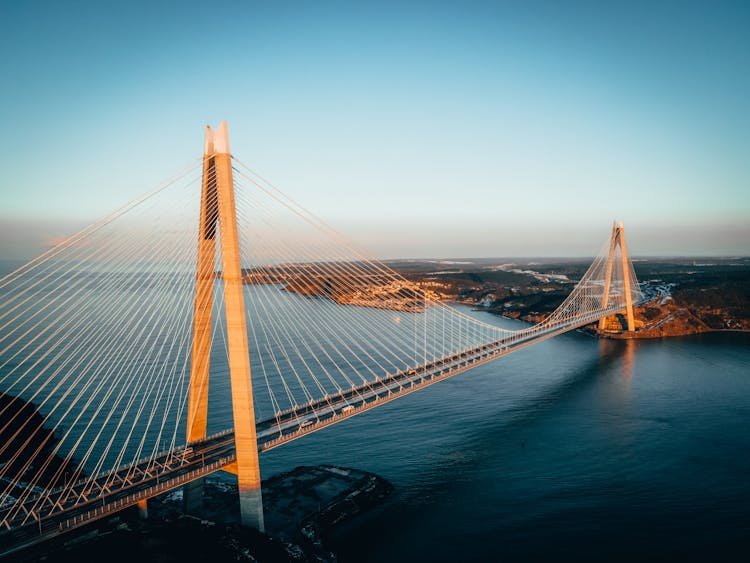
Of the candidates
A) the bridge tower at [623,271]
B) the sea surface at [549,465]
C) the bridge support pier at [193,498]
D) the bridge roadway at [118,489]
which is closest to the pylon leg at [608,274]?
the bridge tower at [623,271]

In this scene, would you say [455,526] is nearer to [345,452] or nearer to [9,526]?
[345,452]

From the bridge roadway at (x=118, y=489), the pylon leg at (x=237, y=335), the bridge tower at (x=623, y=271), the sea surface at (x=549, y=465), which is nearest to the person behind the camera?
the bridge roadway at (x=118, y=489)

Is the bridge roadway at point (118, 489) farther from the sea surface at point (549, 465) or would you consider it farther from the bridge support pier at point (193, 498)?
the sea surface at point (549, 465)

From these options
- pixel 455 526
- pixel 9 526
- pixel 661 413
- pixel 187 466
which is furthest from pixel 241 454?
pixel 661 413

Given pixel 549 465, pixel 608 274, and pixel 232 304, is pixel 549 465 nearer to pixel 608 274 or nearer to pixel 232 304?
pixel 232 304

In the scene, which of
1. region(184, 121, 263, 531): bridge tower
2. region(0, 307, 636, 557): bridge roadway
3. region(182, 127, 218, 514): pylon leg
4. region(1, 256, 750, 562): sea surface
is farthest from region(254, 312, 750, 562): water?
region(182, 127, 218, 514): pylon leg

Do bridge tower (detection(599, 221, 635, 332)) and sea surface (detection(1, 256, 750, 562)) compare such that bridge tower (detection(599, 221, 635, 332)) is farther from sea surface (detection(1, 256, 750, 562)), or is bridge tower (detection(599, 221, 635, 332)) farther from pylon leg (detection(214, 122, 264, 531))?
pylon leg (detection(214, 122, 264, 531))

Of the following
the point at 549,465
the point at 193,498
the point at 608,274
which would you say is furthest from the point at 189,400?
the point at 608,274

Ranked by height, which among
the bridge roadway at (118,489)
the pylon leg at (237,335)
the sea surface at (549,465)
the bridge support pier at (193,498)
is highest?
the pylon leg at (237,335)
